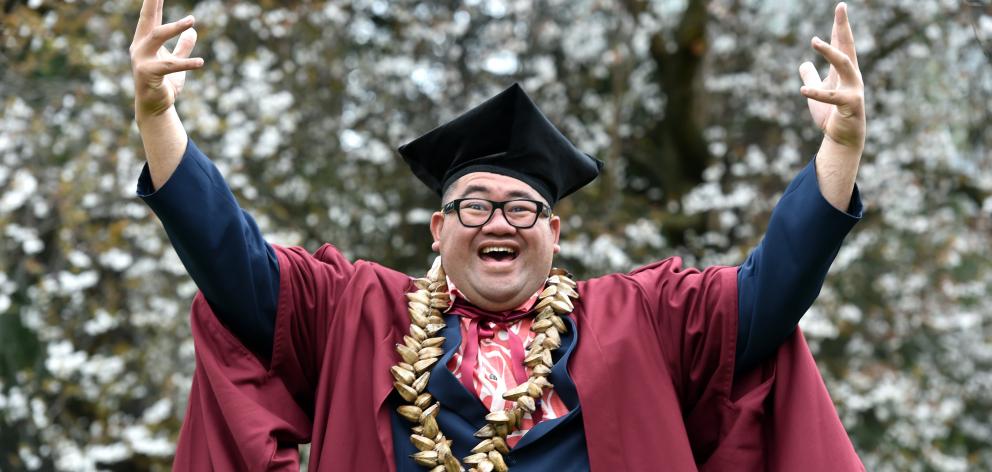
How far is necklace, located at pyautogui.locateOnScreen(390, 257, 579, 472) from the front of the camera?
8.30 ft

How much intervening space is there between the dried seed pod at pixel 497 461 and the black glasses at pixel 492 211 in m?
0.57

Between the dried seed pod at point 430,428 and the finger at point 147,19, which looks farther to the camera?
the dried seed pod at point 430,428

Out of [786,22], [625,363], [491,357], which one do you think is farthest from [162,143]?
[786,22]

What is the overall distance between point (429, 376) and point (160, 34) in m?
0.98

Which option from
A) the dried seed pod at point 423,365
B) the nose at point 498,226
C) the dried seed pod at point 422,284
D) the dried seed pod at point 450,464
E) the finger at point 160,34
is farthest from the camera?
the dried seed pod at point 422,284

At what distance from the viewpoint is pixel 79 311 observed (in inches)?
Result: 228

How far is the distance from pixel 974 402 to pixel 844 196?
20.6ft

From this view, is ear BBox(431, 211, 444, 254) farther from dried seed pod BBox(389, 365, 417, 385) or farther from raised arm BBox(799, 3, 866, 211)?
raised arm BBox(799, 3, 866, 211)

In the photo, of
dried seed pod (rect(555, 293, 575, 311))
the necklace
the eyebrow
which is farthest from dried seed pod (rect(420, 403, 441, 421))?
the eyebrow

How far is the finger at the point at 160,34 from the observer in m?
2.30

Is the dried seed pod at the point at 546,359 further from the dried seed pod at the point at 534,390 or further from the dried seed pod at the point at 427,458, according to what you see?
the dried seed pod at the point at 427,458

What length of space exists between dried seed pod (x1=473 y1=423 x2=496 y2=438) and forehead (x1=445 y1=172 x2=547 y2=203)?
1.89 ft

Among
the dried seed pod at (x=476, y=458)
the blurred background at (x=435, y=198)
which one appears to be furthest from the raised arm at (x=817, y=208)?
the blurred background at (x=435, y=198)

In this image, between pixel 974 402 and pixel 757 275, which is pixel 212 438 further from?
pixel 974 402
